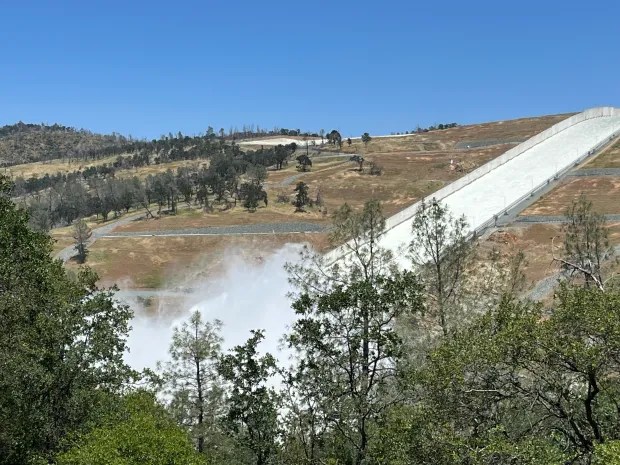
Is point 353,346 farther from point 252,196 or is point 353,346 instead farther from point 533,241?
point 252,196

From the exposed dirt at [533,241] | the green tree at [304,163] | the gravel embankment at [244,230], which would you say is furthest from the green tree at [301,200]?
the exposed dirt at [533,241]

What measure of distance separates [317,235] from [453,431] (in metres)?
65.5

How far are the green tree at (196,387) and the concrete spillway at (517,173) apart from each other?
28.6 meters

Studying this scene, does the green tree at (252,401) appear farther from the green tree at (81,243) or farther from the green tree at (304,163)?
the green tree at (304,163)

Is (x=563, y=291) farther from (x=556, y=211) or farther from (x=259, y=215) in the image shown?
(x=259, y=215)

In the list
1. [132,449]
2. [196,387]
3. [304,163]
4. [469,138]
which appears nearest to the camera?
[132,449]

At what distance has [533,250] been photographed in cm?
5625

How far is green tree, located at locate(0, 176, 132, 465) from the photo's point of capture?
16.4 m

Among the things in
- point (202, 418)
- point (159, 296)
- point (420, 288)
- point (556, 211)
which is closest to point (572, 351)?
point (420, 288)

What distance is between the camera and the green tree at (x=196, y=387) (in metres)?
28.5

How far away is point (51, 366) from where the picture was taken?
16531 mm

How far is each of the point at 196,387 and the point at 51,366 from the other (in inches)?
572

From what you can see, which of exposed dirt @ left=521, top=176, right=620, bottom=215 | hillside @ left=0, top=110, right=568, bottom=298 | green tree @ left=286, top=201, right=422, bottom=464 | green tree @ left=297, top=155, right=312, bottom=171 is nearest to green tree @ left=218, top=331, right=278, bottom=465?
green tree @ left=286, top=201, right=422, bottom=464

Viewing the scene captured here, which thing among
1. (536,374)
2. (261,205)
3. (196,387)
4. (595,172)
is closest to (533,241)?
(595,172)
